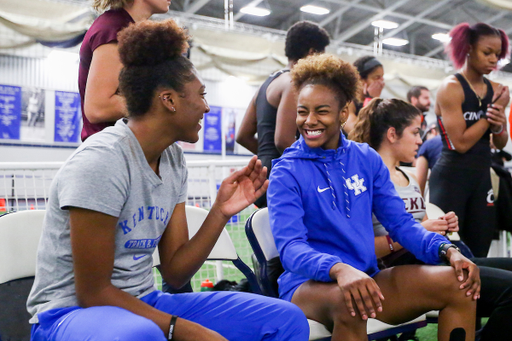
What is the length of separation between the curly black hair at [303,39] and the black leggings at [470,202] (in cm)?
106

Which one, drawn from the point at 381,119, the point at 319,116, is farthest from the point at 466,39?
the point at 319,116

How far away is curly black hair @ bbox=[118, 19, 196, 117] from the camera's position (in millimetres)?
1332

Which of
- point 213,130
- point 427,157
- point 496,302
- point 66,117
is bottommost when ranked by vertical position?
point 496,302

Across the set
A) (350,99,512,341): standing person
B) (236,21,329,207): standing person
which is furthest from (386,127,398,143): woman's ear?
(236,21,329,207): standing person

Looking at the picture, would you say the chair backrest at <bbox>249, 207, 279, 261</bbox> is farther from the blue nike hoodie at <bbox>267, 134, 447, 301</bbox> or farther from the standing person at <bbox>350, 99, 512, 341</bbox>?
the standing person at <bbox>350, 99, 512, 341</bbox>

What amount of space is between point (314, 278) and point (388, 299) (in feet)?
1.01

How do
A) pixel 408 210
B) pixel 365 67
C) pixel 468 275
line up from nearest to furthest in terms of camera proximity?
pixel 468 275 < pixel 408 210 < pixel 365 67

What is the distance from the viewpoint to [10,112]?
8.51m

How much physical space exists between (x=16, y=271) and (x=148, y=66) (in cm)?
77

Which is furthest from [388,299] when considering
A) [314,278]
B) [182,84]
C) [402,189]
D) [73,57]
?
[73,57]

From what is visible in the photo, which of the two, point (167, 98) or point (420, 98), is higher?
point (420, 98)

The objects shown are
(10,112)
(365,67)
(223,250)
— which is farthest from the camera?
(10,112)

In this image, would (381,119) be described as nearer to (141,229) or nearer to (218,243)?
(218,243)

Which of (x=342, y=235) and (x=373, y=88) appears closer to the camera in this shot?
(x=342, y=235)
